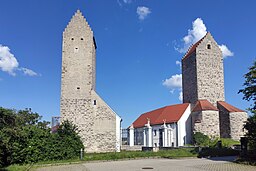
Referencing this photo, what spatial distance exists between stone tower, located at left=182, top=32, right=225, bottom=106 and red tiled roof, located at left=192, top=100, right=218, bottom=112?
1.12 meters

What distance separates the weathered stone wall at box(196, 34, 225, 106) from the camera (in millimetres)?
41562

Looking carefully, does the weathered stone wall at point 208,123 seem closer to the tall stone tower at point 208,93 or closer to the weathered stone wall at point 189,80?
the tall stone tower at point 208,93

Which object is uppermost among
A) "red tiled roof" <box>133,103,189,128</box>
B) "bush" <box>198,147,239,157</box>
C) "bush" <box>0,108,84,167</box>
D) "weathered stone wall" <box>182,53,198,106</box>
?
"weathered stone wall" <box>182,53,198,106</box>

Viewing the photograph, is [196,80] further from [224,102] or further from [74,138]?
[74,138]

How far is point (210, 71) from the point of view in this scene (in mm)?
42344

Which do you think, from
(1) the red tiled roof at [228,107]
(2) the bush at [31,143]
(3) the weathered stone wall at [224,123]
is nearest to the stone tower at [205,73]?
(1) the red tiled roof at [228,107]

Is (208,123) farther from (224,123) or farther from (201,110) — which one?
(224,123)

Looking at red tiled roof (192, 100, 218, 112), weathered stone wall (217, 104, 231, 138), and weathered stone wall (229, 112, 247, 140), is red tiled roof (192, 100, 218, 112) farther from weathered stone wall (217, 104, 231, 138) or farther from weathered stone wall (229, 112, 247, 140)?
weathered stone wall (229, 112, 247, 140)

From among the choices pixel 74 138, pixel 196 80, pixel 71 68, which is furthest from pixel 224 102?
pixel 74 138

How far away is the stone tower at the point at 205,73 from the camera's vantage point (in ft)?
136

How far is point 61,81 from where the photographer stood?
98.3ft

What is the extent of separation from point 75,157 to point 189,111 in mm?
23565

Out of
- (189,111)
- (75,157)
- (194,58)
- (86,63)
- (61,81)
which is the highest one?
(194,58)

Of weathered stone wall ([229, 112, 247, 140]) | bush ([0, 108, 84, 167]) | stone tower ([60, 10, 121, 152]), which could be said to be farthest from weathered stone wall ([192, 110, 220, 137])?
bush ([0, 108, 84, 167])
